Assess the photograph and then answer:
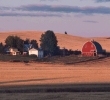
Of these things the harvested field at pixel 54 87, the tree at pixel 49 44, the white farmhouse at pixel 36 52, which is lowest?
the harvested field at pixel 54 87

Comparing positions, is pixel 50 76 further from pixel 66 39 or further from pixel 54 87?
pixel 66 39

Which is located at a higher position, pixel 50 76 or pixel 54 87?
pixel 50 76

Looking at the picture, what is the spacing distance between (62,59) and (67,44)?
63.7 metres

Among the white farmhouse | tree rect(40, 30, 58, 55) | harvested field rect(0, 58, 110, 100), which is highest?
tree rect(40, 30, 58, 55)

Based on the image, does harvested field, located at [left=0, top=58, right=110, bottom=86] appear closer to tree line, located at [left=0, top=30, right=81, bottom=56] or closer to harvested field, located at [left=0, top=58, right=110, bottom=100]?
harvested field, located at [left=0, top=58, right=110, bottom=100]

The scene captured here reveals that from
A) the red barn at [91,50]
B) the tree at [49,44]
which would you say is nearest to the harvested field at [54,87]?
the red barn at [91,50]

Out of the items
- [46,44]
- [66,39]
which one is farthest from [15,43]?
[66,39]

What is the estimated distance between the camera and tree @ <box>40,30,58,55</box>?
13412 cm

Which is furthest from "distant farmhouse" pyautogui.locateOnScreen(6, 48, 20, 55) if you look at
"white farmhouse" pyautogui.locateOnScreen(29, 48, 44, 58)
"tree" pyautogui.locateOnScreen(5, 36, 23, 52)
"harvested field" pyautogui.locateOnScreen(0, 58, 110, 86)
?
"harvested field" pyautogui.locateOnScreen(0, 58, 110, 86)

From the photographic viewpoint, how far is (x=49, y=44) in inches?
5463

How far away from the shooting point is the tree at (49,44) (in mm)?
134125

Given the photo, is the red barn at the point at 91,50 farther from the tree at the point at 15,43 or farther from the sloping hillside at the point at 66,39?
the sloping hillside at the point at 66,39
